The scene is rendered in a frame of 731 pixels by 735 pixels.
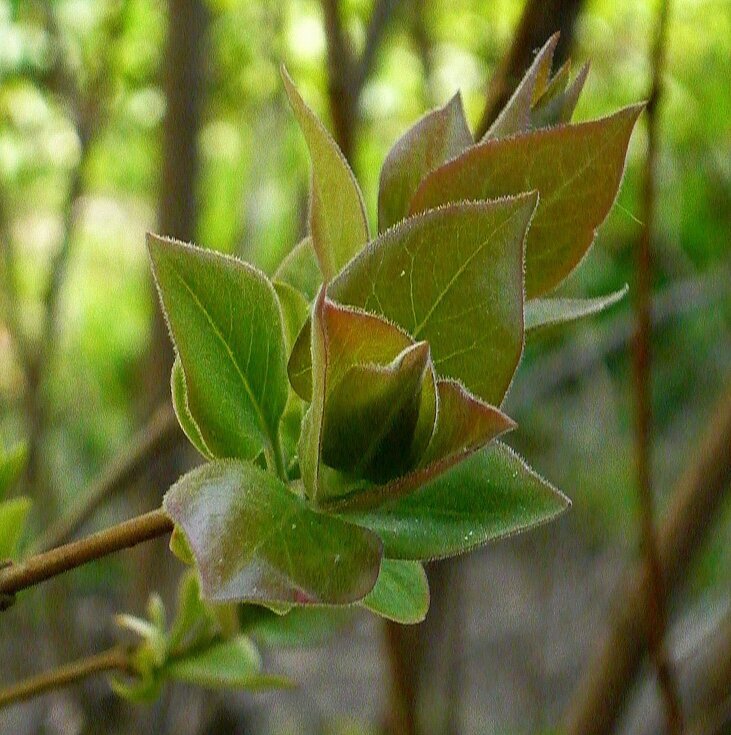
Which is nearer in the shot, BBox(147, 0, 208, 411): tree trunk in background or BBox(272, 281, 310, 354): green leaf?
BBox(272, 281, 310, 354): green leaf

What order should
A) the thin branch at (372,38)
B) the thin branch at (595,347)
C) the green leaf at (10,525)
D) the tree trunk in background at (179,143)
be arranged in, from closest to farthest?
the green leaf at (10,525), the thin branch at (372,38), the tree trunk in background at (179,143), the thin branch at (595,347)

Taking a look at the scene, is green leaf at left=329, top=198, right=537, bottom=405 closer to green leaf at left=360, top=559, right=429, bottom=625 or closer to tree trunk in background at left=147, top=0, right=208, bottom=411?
green leaf at left=360, top=559, right=429, bottom=625

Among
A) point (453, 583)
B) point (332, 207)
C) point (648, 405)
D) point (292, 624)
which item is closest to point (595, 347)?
point (453, 583)

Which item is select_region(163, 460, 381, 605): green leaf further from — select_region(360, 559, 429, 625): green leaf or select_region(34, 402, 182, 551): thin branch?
select_region(34, 402, 182, 551): thin branch

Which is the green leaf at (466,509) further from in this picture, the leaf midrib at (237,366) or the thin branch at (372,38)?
the thin branch at (372,38)

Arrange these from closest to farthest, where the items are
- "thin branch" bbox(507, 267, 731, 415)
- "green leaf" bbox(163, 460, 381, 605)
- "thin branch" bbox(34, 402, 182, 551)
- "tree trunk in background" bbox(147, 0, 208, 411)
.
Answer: "green leaf" bbox(163, 460, 381, 605)
"thin branch" bbox(34, 402, 182, 551)
"tree trunk in background" bbox(147, 0, 208, 411)
"thin branch" bbox(507, 267, 731, 415)

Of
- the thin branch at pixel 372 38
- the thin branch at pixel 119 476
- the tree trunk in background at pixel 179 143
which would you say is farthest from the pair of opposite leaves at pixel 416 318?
the tree trunk in background at pixel 179 143

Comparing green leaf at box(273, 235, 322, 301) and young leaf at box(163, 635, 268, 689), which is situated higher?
green leaf at box(273, 235, 322, 301)

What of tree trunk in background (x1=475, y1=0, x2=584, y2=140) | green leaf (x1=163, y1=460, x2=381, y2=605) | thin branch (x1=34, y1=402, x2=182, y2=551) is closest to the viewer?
green leaf (x1=163, y1=460, x2=381, y2=605)

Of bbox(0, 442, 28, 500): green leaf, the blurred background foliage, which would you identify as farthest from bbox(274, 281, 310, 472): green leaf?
the blurred background foliage
